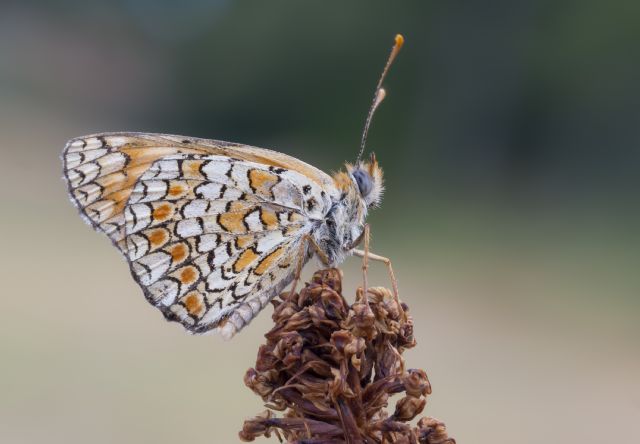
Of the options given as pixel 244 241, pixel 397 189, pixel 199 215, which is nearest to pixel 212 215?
pixel 199 215

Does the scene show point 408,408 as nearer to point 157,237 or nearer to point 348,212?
point 348,212

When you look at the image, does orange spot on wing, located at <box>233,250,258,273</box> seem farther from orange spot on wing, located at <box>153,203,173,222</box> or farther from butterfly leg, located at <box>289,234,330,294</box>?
orange spot on wing, located at <box>153,203,173,222</box>

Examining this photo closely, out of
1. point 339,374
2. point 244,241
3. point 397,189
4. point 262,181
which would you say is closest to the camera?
point 339,374

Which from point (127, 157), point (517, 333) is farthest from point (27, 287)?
point (127, 157)

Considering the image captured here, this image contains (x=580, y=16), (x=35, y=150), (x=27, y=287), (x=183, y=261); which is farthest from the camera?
(x=35, y=150)

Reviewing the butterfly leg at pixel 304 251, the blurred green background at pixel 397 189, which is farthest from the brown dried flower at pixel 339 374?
the blurred green background at pixel 397 189

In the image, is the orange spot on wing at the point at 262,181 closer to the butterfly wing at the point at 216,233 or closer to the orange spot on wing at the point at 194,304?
the butterfly wing at the point at 216,233

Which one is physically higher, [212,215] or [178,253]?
[212,215]

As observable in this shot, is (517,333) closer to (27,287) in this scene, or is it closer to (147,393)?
(147,393)
